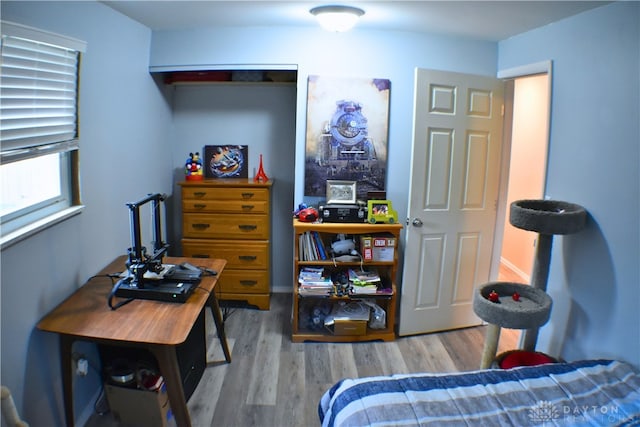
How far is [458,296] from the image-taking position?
3260 millimetres

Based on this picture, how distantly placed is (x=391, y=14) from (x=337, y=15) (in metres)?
0.35

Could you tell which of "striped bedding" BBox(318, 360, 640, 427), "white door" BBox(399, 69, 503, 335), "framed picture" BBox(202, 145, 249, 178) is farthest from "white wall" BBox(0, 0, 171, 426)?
"white door" BBox(399, 69, 503, 335)

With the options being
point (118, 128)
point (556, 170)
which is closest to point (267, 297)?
point (118, 128)

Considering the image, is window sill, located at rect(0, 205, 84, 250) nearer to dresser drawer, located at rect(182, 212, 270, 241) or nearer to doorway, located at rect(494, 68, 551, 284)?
dresser drawer, located at rect(182, 212, 270, 241)

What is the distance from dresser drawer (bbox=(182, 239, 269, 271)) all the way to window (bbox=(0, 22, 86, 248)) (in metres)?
1.29

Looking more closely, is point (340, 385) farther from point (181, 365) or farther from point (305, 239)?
point (305, 239)

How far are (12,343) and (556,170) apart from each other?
2876 millimetres

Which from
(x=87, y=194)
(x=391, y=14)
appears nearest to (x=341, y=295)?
(x=87, y=194)

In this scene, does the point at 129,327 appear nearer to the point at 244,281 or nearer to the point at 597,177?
the point at 244,281

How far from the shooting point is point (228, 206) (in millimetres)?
3350

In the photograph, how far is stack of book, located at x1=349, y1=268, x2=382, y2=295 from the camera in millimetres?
2965

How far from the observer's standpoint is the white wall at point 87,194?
1.74m

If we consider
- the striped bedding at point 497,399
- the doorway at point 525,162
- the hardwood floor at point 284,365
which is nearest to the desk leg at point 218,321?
the hardwood floor at point 284,365

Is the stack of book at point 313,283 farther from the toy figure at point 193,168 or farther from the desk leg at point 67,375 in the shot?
the desk leg at point 67,375
